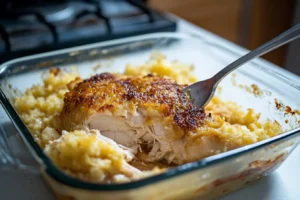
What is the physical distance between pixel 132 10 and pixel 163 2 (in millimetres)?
487

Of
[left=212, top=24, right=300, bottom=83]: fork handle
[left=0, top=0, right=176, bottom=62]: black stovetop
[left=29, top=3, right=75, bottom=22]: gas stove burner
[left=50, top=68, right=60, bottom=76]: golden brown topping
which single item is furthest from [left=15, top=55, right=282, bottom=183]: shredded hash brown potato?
[left=29, top=3, right=75, bottom=22]: gas stove burner

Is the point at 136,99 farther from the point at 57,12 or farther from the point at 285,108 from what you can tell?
the point at 57,12

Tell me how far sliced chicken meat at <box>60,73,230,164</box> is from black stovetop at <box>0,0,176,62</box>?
1.66 feet

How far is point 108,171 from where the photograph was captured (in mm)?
789

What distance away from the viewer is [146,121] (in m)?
0.94

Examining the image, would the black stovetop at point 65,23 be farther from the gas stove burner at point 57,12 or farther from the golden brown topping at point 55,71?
the golden brown topping at point 55,71

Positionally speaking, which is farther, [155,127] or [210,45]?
[210,45]

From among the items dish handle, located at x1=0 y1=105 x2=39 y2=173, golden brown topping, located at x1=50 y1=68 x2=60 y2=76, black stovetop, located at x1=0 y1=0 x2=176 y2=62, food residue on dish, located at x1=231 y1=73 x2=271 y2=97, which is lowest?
dish handle, located at x1=0 y1=105 x2=39 y2=173

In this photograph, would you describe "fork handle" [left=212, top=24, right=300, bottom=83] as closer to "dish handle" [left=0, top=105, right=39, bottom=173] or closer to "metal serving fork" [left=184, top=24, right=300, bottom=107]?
"metal serving fork" [left=184, top=24, right=300, bottom=107]

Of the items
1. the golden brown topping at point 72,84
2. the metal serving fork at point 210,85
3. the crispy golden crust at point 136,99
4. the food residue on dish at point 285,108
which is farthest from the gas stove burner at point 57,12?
the food residue on dish at point 285,108

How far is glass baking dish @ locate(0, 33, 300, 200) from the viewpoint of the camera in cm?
70

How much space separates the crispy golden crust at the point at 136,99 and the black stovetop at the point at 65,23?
440 mm

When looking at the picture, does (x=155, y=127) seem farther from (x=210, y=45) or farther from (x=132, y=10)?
(x=132, y=10)

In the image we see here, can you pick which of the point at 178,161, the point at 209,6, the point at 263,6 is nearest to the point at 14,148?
the point at 178,161
